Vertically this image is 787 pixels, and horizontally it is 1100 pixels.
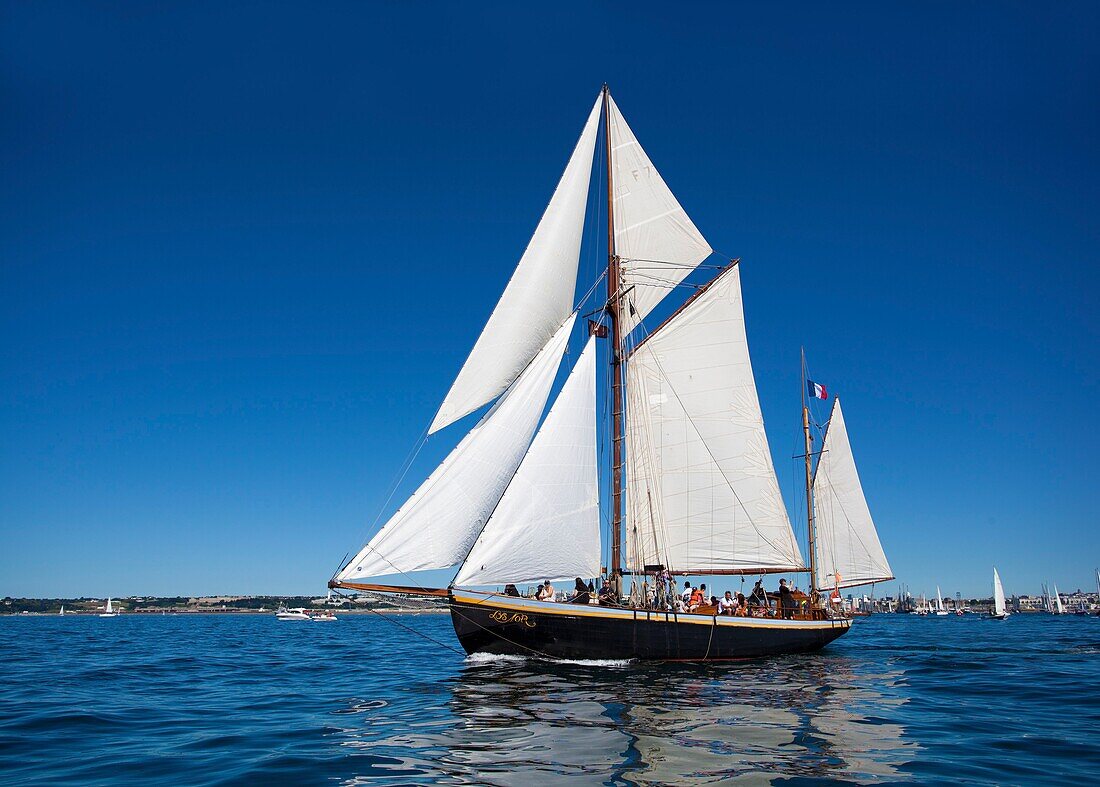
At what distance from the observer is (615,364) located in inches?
1419

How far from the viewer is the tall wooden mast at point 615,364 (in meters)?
32.5

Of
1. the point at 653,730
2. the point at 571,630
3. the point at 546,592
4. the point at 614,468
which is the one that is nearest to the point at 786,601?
the point at 614,468

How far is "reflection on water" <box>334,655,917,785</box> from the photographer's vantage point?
40.5 feet

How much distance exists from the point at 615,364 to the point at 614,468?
534 centimetres

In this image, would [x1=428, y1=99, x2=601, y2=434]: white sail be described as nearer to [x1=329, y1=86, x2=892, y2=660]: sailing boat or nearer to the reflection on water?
[x1=329, y1=86, x2=892, y2=660]: sailing boat

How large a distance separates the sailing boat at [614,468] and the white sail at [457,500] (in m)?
0.05

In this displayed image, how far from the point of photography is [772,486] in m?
37.1

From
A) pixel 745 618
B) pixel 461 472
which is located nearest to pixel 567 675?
pixel 461 472

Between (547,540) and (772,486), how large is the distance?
588 inches

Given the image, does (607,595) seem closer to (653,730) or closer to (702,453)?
(702,453)

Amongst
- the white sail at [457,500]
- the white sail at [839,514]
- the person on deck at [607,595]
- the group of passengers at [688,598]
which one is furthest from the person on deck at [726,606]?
the white sail at [839,514]

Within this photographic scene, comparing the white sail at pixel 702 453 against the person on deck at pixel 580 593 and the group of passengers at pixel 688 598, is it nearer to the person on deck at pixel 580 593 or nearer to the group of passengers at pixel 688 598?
the group of passengers at pixel 688 598

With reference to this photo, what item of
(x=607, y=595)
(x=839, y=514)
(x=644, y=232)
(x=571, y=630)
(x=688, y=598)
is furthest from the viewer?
(x=839, y=514)

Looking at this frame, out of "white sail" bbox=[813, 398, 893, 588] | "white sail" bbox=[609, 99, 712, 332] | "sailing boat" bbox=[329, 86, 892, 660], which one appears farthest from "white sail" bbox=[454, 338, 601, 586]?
"white sail" bbox=[813, 398, 893, 588]
